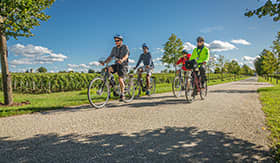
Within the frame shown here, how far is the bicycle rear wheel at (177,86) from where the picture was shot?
7.59 meters

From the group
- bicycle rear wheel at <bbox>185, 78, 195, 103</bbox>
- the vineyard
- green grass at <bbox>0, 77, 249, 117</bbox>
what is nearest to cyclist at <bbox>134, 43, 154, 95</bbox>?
bicycle rear wheel at <bbox>185, 78, 195, 103</bbox>

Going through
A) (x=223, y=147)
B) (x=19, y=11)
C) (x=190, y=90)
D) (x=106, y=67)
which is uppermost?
(x=19, y=11)

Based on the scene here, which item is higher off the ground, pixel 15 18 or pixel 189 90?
pixel 15 18

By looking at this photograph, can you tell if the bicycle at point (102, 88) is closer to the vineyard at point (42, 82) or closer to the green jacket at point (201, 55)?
the green jacket at point (201, 55)

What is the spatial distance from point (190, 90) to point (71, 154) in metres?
4.94

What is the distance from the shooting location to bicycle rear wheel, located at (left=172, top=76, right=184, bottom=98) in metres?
7.59

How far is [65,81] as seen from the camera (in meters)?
15.7

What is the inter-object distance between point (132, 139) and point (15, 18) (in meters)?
6.14

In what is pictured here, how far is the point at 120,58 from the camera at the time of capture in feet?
19.3

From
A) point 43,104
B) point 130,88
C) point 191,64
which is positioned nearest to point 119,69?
point 130,88

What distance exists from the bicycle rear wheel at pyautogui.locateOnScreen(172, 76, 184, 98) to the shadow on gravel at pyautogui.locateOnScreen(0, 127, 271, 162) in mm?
4638

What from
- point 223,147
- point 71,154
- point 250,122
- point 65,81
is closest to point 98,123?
point 71,154

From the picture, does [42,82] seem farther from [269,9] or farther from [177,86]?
[269,9]

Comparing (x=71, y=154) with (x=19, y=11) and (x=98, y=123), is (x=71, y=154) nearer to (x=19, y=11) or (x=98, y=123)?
(x=98, y=123)
